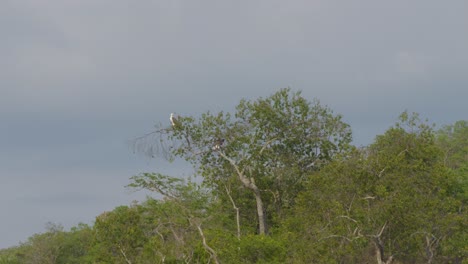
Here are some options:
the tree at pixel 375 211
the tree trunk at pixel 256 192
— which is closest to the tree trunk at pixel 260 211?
the tree trunk at pixel 256 192

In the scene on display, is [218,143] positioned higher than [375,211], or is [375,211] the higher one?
[218,143]

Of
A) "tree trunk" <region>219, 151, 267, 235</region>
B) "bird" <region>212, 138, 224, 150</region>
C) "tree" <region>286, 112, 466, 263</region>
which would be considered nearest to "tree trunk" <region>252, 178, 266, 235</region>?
"tree trunk" <region>219, 151, 267, 235</region>

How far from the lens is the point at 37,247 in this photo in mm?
58500

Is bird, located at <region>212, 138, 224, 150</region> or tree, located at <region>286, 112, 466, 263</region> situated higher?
bird, located at <region>212, 138, 224, 150</region>

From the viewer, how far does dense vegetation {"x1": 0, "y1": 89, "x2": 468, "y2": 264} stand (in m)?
24.4

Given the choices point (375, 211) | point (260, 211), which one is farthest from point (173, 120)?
point (375, 211)

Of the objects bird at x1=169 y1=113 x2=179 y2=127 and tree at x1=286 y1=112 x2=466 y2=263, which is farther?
bird at x1=169 y1=113 x2=179 y2=127

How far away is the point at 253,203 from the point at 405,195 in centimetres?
1530

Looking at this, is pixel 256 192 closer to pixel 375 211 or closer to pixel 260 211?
pixel 260 211

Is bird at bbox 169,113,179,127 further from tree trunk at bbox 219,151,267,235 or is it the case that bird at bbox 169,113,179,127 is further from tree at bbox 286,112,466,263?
tree at bbox 286,112,466,263

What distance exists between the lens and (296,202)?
31750 millimetres

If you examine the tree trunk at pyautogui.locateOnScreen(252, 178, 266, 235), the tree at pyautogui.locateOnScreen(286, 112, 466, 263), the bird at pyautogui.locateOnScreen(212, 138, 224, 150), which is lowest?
the tree at pyautogui.locateOnScreen(286, 112, 466, 263)

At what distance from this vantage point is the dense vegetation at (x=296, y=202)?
24.4 metres

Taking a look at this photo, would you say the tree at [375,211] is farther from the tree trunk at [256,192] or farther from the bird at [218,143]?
the bird at [218,143]
